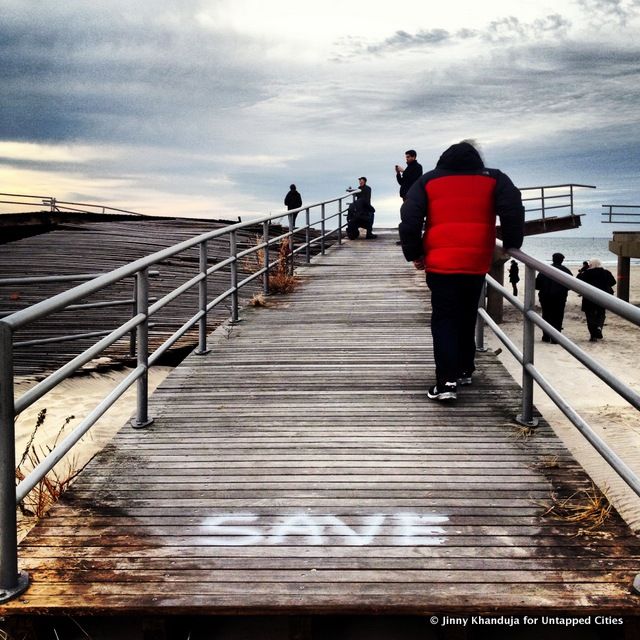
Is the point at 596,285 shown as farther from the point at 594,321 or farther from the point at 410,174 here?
the point at 410,174

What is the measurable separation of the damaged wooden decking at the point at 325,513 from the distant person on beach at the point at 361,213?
13521 millimetres

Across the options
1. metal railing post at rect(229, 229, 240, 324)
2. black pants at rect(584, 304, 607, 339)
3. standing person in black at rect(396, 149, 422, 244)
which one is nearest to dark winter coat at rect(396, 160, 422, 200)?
standing person in black at rect(396, 149, 422, 244)

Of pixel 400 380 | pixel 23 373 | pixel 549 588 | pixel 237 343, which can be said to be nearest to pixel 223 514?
pixel 549 588

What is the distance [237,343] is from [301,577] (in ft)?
14.0

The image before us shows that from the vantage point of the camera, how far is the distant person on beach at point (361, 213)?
60.7 feet

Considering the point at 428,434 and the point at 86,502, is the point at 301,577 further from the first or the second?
the point at 428,434

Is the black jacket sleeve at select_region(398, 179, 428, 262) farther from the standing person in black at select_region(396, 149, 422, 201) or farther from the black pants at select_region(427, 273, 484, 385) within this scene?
the standing person in black at select_region(396, 149, 422, 201)

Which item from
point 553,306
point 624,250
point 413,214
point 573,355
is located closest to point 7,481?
point 573,355

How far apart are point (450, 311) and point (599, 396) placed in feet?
24.9

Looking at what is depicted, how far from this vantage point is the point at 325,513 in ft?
10.6

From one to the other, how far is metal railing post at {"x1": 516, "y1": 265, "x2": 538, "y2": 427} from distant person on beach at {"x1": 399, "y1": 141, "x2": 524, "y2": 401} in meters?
0.36

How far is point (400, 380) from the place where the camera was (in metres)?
5.43

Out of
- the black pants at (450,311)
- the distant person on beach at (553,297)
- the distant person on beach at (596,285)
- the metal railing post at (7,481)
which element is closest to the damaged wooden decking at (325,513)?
the metal railing post at (7,481)

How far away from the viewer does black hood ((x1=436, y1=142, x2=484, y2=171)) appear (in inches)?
173
